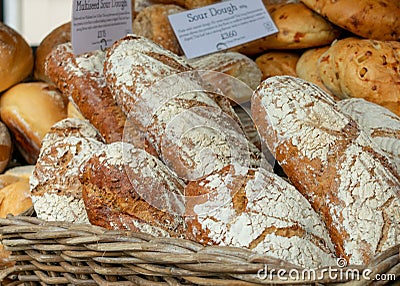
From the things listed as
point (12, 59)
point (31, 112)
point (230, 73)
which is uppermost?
point (230, 73)

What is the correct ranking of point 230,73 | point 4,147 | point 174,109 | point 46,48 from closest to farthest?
1. point 174,109
2. point 230,73
3. point 4,147
4. point 46,48

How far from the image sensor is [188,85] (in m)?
1.32

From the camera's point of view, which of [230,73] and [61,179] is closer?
[61,179]

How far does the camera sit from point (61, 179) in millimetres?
1297

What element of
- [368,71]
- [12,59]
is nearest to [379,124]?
[368,71]

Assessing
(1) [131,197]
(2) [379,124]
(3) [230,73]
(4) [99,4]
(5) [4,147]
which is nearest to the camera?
(1) [131,197]

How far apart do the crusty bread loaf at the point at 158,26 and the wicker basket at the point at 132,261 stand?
3.07 feet

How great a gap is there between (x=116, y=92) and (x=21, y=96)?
0.68 m

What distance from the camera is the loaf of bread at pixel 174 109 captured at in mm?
1197

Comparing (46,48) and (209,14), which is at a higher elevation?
(209,14)

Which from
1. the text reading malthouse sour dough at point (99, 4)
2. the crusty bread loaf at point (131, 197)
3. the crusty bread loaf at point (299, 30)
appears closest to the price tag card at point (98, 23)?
the text reading malthouse sour dough at point (99, 4)

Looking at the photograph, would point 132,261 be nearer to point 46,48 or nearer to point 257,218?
point 257,218

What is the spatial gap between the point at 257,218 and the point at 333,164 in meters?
0.22

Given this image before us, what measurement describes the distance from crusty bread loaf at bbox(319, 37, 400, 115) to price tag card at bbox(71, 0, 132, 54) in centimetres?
64
